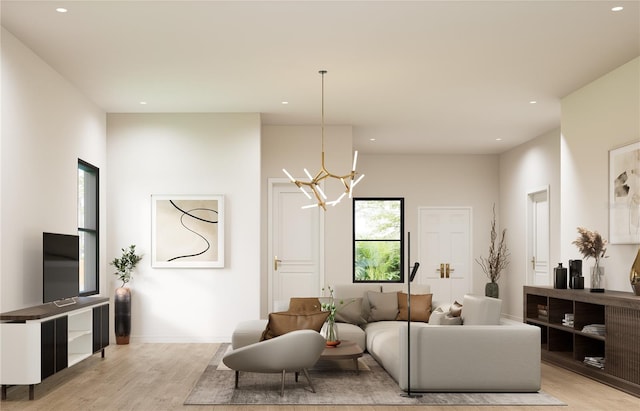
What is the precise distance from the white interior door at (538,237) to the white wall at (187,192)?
4.56 metres

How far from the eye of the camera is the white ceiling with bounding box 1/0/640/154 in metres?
5.33

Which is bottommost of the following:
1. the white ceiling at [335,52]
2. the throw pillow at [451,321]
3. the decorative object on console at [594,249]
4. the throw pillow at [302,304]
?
the throw pillow at [302,304]

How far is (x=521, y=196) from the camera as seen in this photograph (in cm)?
1161

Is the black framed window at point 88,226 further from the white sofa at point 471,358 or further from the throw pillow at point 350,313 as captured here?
the white sofa at point 471,358

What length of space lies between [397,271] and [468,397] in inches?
289

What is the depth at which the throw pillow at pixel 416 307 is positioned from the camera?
27.3 ft

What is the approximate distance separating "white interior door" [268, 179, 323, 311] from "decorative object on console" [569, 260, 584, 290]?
377 cm

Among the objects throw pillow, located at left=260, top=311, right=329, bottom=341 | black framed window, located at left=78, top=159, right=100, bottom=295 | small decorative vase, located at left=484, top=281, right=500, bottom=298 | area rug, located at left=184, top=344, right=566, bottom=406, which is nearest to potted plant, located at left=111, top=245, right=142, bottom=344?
black framed window, located at left=78, top=159, right=100, bottom=295

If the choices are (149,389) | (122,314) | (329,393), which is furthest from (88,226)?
(329,393)

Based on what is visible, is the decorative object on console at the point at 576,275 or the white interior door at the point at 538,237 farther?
the white interior door at the point at 538,237

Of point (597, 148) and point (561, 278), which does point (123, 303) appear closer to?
point (561, 278)

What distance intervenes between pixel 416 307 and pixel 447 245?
4.67 m

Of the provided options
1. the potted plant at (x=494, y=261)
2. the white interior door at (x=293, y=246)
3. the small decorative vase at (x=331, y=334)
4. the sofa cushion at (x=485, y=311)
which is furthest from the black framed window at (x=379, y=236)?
the sofa cushion at (x=485, y=311)

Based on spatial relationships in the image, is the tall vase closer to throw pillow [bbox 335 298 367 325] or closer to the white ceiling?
the white ceiling
